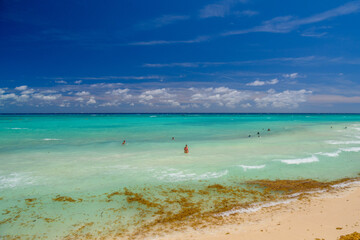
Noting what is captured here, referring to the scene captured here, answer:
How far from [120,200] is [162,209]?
9.26 ft

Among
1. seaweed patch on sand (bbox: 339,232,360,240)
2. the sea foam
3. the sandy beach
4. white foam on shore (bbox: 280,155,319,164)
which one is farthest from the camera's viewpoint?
white foam on shore (bbox: 280,155,319,164)

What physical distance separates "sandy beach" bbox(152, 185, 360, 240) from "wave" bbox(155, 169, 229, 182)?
6.17 m

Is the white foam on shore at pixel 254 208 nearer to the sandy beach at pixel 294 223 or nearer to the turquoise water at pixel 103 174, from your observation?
the sandy beach at pixel 294 223

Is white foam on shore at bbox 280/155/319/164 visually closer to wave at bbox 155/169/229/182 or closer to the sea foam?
wave at bbox 155/169/229/182

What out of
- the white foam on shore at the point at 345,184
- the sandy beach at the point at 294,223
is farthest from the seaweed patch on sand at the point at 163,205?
the sandy beach at the point at 294,223

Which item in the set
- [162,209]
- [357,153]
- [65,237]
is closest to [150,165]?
[162,209]

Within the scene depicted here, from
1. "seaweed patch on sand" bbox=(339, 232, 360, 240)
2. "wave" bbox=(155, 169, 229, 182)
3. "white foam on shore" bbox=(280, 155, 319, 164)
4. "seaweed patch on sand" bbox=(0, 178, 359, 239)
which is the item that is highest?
"seaweed patch on sand" bbox=(339, 232, 360, 240)

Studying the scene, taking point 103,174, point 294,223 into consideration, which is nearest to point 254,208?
point 294,223

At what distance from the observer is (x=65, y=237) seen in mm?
9289

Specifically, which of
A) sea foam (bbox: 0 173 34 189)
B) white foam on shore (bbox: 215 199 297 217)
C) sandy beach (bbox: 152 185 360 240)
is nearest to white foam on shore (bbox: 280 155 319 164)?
sandy beach (bbox: 152 185 360 240)

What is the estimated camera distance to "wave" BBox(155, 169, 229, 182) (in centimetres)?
Result: 1653

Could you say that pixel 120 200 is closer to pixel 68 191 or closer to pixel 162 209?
pixel 162 209

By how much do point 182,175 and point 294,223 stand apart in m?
9.08

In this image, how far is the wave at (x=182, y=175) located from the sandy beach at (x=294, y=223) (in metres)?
6.17
